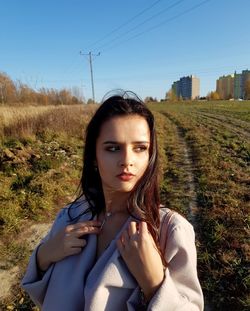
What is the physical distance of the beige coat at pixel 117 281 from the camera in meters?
1.09

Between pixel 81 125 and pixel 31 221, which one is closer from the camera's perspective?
pixel 31 221

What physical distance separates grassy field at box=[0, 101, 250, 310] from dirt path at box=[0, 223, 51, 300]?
4cm

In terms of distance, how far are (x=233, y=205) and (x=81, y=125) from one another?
7.77 metres

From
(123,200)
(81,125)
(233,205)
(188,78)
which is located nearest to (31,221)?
(233,205)

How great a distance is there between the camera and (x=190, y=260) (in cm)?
114

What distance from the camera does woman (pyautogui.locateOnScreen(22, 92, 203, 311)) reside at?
1097mm

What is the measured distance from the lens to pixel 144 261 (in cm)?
108

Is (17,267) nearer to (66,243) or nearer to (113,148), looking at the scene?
(66,243)

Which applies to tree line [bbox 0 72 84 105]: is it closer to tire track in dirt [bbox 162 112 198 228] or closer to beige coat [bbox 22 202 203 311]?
tire track in dirt [bbox 162 112 198 228]

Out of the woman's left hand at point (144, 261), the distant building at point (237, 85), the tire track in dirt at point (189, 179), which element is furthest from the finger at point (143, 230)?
the distant building at point (237, 85)

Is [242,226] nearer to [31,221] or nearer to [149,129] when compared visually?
[31,221]

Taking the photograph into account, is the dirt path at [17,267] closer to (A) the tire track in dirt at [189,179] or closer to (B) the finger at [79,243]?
(A) the tire track in dirt at [189,179]

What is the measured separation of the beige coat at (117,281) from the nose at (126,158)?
235mm

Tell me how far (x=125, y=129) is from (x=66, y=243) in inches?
19.4
